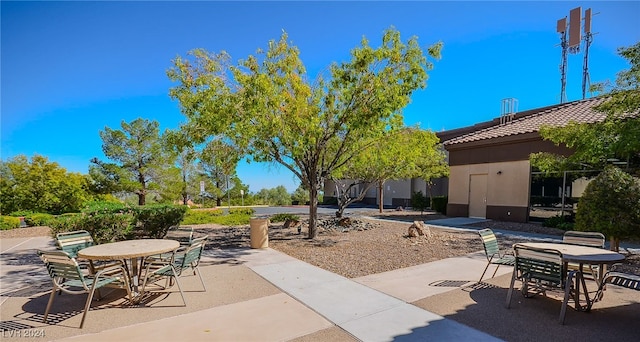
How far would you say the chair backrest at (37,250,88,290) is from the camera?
4.05 m

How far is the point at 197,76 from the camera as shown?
866cm

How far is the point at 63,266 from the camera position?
4.16 m

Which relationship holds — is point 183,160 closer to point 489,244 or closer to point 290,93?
point 290,93

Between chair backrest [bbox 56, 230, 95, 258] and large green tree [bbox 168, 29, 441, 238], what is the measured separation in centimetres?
369

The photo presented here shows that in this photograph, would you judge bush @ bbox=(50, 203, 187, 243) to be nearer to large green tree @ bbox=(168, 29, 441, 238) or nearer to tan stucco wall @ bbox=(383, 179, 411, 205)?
large green tree @ bbox=(168, 29, 441, 238)

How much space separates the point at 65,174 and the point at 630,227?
74.9ft

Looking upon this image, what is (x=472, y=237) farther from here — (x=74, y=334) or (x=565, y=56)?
(x=565, y=56)

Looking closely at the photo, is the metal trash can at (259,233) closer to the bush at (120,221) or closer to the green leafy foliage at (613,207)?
the bush at (120,221)

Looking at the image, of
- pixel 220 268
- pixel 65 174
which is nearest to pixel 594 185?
pixel 220 268

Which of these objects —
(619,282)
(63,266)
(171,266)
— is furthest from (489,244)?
(63,266)

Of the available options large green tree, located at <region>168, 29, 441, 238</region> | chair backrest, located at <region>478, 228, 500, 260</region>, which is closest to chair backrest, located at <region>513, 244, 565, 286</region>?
chair backrest, located at <region>478, 228, 500, 260</region>

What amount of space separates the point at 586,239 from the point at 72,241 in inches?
360

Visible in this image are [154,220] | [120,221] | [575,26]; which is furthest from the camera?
[575,26]

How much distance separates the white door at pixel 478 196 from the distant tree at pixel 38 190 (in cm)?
2017
